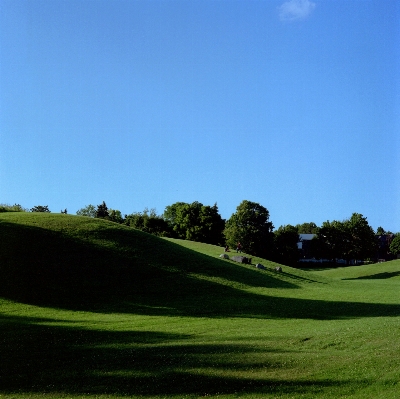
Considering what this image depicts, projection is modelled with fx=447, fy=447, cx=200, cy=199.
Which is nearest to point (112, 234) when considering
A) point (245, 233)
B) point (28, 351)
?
point (28, 351)

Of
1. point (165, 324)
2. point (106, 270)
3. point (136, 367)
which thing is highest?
point (106, 270)

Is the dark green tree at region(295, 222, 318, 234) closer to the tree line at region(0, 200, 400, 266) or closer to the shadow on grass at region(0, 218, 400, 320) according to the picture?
the tree line at region(0, 200, 400, 266)

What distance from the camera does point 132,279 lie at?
36.8 meters

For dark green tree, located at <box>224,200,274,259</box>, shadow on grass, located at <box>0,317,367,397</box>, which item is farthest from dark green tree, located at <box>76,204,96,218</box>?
shadow on grass, located at <box>0,317,367,397</box>

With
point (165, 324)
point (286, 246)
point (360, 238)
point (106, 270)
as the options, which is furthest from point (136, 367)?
point (360, 238)

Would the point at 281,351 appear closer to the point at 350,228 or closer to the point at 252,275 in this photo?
the point at 252,275

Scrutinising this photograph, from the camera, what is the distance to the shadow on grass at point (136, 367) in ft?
36.7

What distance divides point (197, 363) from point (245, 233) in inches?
3250

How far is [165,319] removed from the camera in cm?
2472

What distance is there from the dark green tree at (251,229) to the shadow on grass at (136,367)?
255 ft

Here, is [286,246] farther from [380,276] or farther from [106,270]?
[106,270]

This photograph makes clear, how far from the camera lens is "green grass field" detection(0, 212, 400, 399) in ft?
38.1

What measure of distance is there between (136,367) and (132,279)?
24.1m

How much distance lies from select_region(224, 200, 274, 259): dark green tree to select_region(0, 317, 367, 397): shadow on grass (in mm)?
77597
